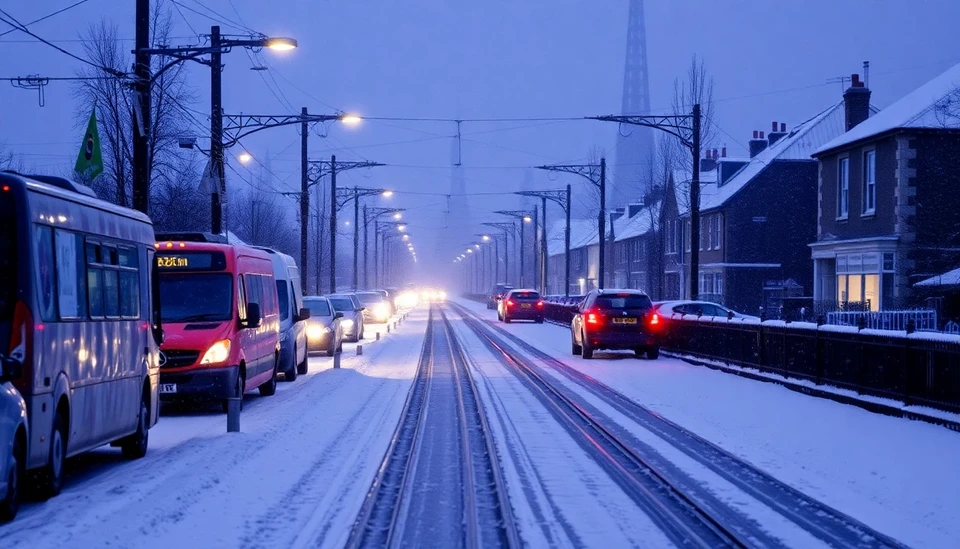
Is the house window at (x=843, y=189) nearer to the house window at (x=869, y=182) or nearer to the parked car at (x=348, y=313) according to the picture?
the house window at (x=869, y=182)

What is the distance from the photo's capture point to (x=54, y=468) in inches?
404

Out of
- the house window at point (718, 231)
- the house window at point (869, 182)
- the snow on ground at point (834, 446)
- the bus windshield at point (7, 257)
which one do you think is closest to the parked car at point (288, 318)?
the snow on ground at point (834, 446)

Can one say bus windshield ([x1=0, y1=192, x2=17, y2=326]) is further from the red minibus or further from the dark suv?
the dark suv

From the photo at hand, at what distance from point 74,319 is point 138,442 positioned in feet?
8.99

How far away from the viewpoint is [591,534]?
883 centimetres

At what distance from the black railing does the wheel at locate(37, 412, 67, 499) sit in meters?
10.6

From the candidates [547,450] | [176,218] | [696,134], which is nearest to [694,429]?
[547,450]

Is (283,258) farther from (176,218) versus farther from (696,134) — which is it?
(176,218)

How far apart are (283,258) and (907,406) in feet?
45.1

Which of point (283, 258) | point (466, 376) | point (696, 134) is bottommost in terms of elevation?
point (466, 376)

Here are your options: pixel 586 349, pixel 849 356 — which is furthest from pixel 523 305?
pixel 849 356

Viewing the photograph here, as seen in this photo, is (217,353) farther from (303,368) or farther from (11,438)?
(303,368)

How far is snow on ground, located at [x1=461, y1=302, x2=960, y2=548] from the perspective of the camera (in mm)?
9906

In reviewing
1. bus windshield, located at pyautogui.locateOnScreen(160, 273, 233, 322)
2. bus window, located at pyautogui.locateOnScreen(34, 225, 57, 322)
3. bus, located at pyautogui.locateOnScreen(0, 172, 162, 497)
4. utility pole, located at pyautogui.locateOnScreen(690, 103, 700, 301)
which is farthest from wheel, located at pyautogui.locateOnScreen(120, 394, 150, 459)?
utility pole, located at pyautogui.locateOnScreen(690, 103, 700, 301)
